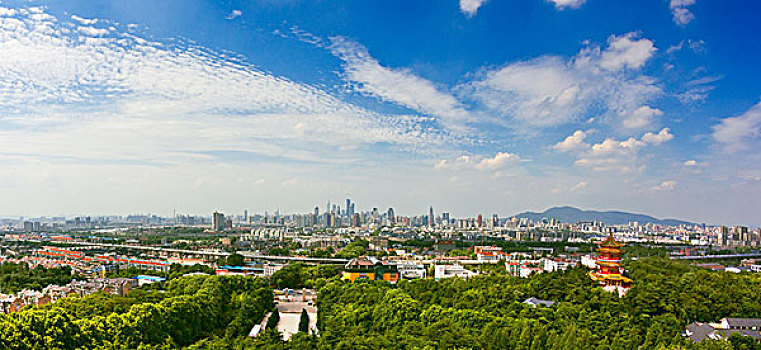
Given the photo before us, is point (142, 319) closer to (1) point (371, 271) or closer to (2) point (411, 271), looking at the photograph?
(1) point (371, 271)

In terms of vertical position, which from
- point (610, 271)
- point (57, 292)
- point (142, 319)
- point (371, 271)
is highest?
point (610, 271)

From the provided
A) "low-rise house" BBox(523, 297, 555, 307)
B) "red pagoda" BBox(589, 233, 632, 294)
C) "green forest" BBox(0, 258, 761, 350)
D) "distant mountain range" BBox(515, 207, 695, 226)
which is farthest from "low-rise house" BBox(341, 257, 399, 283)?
"distant mountain range" BBox(515, 207, 695, 226)

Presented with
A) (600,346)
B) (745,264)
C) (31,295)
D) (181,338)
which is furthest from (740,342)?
(745,264)

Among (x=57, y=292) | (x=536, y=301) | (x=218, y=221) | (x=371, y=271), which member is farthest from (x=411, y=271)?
(x=218, y=221)

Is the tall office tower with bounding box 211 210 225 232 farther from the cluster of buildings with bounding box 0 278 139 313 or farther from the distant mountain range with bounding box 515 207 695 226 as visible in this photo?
the distant mountain range with bounding box 515 207 695 226

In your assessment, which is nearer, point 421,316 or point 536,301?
point 421,316
